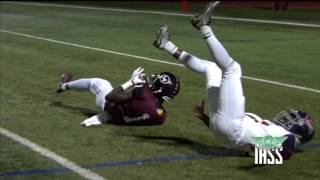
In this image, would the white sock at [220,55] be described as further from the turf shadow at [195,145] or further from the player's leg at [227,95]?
the turf shadow at [195,145]

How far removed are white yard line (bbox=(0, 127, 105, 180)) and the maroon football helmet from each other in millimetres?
1608

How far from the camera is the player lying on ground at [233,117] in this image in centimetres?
664

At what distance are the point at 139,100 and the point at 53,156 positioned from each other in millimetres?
1418

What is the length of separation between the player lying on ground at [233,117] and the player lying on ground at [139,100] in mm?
1250

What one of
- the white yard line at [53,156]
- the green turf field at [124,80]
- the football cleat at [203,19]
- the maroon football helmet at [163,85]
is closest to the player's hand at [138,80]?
the maroon football helmet at [163,85]

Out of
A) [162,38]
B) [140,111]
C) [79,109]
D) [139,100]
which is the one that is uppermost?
[162,38]

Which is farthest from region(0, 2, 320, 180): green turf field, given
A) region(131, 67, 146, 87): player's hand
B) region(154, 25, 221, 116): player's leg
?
region(154, 25, 221, 116): player's leg

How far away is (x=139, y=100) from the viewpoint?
26.9 ft

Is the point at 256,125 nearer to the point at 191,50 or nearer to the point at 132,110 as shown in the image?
the point at 132,110

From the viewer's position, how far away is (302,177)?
6328 millimetres

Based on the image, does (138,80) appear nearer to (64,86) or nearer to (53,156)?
(53,156)

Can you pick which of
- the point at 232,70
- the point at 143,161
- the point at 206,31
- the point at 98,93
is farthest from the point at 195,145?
the point at 98,93

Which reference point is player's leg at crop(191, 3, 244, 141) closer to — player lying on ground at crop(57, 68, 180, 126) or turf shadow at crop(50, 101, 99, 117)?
player lying on ground at crop(57, 68, 180, 126)

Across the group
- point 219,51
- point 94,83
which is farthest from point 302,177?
point 94,83
